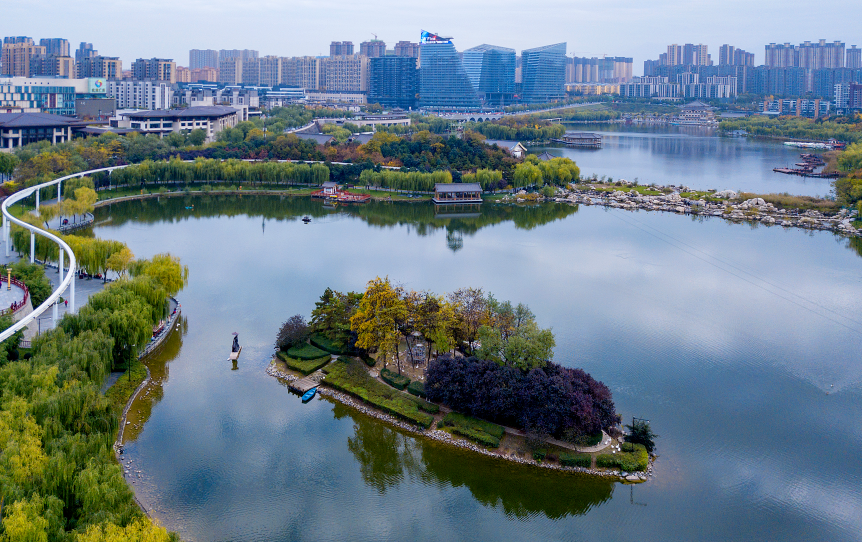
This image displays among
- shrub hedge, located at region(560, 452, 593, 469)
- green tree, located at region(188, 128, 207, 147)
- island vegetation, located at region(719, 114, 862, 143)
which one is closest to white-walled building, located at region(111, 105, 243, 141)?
green tree, located at region(188, 128, 207, 147)

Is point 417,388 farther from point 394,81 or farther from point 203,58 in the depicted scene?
point 203,58

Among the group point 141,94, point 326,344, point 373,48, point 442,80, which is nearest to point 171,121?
point 141,94

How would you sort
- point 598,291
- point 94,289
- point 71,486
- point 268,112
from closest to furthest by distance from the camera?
point 71,486 < point 94,289 < point 598,291 < point 268,112

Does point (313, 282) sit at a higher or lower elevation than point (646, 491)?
higher

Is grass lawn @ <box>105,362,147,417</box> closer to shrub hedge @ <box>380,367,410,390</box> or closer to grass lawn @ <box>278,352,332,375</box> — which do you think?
grass lawn @ <box>278,352,332,375</box>

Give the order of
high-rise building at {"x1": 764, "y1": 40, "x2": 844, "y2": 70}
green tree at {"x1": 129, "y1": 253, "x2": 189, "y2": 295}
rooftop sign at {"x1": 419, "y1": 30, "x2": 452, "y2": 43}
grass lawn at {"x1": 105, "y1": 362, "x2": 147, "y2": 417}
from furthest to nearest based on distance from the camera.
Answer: high-rise building at {"x1": 764, "y1": 40, "x2": 844, "y2": 70} → rooftop sign at {"x1": 419, "y1": 30, "x2": 452, "y2": 43} → green tree at {"x1": 129, "y1": 253, "x2": 189, "y2": 295} → grass lawn at {"x1": 105, "y1": 362, "x2": 147, "y2": 417}

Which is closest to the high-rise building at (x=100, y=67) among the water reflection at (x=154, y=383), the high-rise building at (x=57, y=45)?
the high-rise building at (x=57, y=45)

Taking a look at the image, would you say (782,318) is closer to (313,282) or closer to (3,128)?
(313,282)

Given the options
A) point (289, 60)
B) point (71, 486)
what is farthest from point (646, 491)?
point (289, 60)
